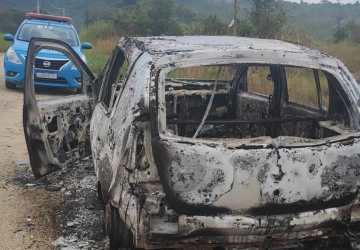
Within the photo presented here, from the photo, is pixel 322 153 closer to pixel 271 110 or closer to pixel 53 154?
pixel 271 110

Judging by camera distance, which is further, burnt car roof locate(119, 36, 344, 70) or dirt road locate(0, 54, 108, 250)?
dirt road locate(0, 54, 108, 250)

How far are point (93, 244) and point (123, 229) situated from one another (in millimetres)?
761

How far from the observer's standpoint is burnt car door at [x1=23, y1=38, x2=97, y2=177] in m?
5.24

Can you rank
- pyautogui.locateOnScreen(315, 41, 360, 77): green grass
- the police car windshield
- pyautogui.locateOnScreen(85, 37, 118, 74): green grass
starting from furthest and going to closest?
1. pyautogui.locateOnScreen(315, 41, 360, 77): green grass
2. pyautogui.locateOnScreen(85, 37, 118, 74): green grass
3. the police car windshield

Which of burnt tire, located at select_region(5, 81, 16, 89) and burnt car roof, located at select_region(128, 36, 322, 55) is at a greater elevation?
burnt car roof, located at select_region(128, 36, 322, 55)

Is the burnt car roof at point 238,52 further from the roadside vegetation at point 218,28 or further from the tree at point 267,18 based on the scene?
the tree at point 267,18

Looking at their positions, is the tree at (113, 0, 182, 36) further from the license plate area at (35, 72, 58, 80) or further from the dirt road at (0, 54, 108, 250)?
the dirt road at (0, 54, 108, 250)

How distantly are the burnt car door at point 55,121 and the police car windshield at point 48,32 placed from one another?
787 centimetres

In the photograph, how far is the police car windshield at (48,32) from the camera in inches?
524

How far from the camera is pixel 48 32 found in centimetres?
1352

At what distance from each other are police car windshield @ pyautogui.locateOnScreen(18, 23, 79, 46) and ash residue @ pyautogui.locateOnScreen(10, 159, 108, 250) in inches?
286

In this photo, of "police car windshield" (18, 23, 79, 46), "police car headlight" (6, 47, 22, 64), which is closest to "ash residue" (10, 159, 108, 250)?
"police car headlight" (6, 47, 22, 64)

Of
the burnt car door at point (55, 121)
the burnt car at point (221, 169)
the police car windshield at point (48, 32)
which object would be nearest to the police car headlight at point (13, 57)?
the police car windshield at point (48, 32)

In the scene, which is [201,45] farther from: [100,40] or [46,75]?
[100,40]
